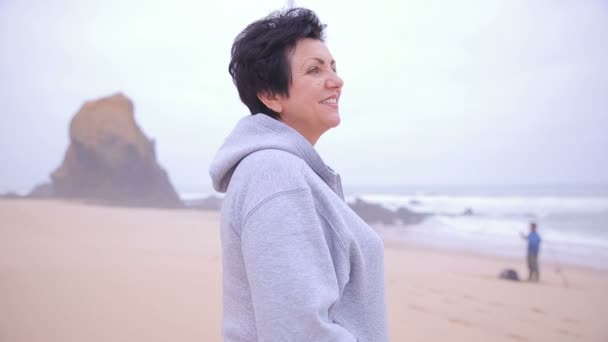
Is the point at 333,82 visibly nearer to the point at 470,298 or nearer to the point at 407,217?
the point at 470,298

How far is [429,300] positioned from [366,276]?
5.74 meters

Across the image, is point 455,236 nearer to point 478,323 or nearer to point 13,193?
point 478,323

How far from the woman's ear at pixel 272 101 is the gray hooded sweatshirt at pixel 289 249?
0.09m

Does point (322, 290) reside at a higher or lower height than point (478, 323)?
higher

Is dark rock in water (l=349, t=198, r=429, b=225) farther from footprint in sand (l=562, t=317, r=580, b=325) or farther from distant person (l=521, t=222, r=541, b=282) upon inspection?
footprint in sand (l=562, t=317, r=580, b=325)

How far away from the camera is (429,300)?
652cm

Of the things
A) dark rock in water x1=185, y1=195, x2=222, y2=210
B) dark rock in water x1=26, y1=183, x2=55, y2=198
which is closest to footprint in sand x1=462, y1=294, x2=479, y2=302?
dark rock in water x1=185, y1=195, x2=222, y2=210

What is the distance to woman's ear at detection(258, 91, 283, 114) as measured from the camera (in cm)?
A: 140

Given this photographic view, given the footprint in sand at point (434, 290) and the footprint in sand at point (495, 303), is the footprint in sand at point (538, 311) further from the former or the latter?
the footprint in sand at point (434, 290)

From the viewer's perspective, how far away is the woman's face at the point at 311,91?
137 centimetres

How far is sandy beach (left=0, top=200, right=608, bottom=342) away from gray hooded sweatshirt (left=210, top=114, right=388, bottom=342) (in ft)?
10.2

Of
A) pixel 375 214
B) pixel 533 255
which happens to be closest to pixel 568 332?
pixel 533 255

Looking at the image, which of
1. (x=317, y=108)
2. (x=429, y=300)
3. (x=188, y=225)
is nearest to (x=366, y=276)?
(x=317, y=108)

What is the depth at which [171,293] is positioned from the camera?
17.1ft
